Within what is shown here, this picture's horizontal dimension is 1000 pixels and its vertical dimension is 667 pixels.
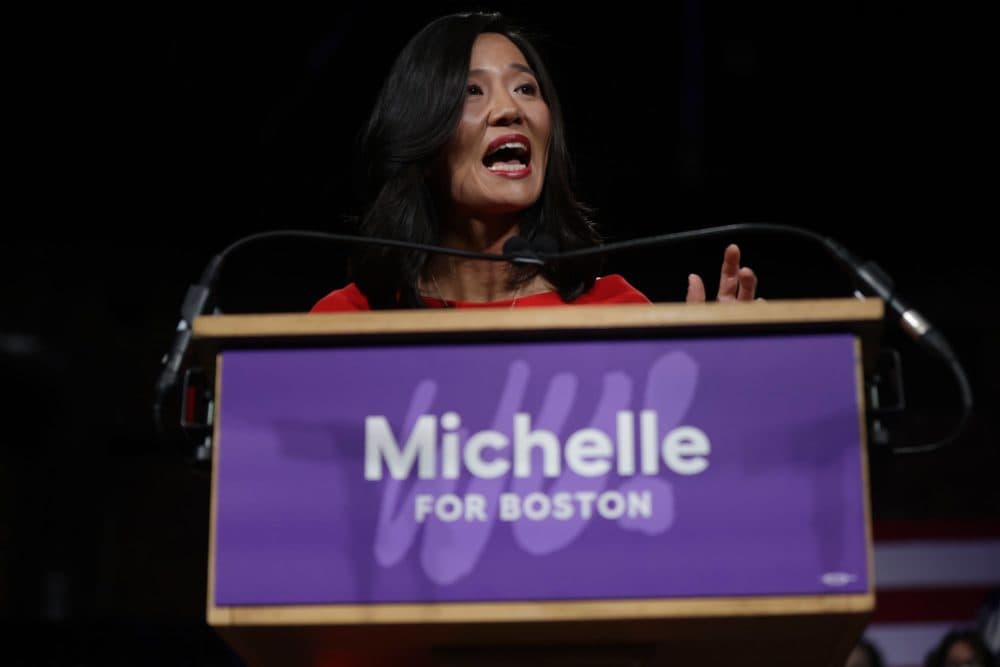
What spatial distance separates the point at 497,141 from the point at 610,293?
0.23 m

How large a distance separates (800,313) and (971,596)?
411 centimetres

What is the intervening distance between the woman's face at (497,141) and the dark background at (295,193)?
0.55m

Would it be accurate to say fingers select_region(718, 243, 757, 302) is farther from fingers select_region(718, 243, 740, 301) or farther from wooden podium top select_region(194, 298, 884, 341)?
wooden podium top select_region(194, 298, 884, 341)

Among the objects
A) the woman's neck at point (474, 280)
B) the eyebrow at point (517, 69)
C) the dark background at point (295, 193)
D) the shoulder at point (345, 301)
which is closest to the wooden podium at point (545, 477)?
the shoulder at point (345, 301)

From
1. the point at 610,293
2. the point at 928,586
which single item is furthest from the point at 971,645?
the point at 610,293

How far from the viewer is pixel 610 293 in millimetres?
1591

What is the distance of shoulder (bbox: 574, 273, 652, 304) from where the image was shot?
157cm

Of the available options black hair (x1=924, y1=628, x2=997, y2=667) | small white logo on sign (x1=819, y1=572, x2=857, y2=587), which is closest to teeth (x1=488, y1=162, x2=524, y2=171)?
small white logo on sign (x1=819, y1=572, x2=857, y2=587)

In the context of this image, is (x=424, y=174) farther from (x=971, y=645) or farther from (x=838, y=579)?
(x=971, y=645)

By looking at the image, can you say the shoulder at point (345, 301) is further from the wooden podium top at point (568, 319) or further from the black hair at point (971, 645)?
the black hair at point (971, 645)

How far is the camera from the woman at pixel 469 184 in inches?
62.1

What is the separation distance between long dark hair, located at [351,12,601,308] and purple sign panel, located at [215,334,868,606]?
56cm

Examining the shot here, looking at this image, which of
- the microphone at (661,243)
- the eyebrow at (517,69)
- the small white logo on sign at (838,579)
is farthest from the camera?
the eyebrow at (517,69)

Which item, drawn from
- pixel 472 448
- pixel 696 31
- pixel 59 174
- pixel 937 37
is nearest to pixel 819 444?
pixel 472 448
